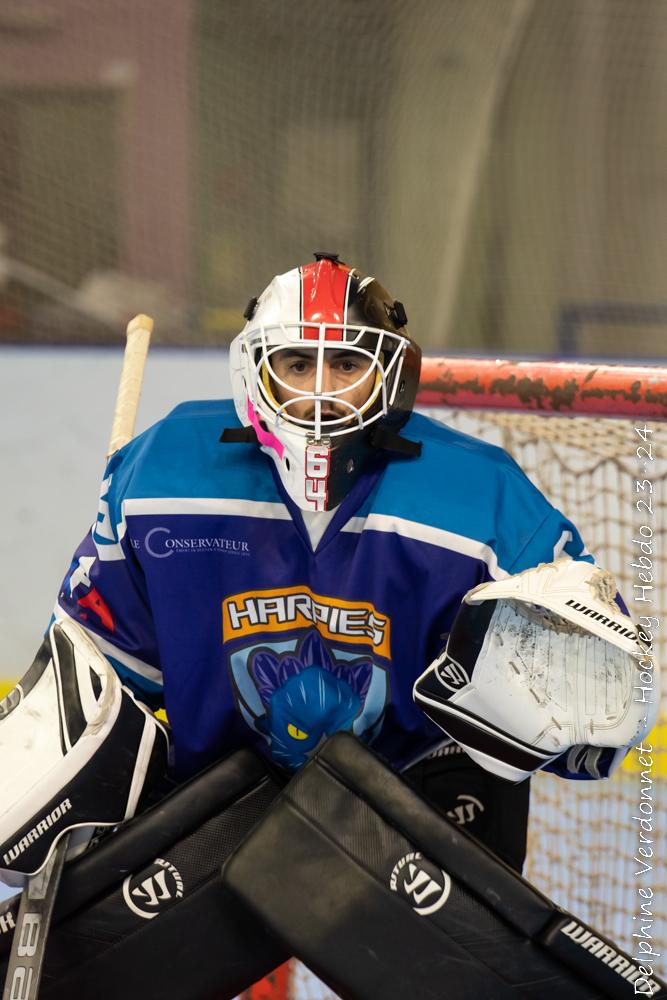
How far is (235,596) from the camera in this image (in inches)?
63.6

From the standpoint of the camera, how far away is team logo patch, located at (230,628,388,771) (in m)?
1.61

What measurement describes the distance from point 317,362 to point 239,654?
0.41 metres

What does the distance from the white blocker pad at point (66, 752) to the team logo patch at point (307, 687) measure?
15cm

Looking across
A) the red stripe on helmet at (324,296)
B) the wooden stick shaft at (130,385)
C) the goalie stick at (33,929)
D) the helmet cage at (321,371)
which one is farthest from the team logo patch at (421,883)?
the wooden stick shaft at (130,385)

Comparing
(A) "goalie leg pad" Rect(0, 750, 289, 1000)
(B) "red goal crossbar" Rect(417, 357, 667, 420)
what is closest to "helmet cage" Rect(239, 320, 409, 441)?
(B) "red goal crossbar" Rect(417, 357, 667, 420)

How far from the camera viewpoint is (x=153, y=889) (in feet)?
5.05

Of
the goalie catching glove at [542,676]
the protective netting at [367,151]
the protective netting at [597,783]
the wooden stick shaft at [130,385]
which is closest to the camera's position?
the goalie catching glove at [542,676]

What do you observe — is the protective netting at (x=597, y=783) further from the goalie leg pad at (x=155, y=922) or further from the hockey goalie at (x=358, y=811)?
the goalie leg pad at (x=155, y=922)

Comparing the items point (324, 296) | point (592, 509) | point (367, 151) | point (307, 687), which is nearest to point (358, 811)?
point (307, 687)

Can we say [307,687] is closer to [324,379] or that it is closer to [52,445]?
[324,379]

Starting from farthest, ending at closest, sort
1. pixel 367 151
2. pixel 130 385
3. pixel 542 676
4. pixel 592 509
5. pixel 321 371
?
pixel 367 151 → pixel 592 509 → pixel 130 385 → pixel 321 371 → pixel 542 676

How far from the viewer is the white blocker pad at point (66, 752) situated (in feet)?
4.91

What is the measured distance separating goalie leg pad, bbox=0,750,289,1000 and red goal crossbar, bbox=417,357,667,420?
72 cm

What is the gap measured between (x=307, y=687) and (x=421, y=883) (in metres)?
0.32
